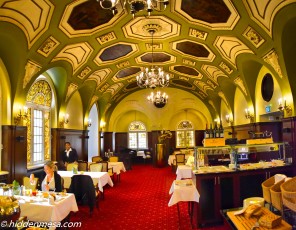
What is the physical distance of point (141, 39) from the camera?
9219mm

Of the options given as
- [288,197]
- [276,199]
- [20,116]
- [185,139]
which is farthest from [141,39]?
[185,139]

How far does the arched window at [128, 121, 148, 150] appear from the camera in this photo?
18.8 meters

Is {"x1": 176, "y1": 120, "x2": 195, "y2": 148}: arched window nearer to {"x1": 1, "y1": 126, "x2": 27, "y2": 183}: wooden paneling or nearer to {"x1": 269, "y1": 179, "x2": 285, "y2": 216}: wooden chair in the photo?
{"x1": 1, "y1": 126, "x2": 27, "y2": 183}: wooden paneling

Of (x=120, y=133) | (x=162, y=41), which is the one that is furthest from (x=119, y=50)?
(x=120, y=133)

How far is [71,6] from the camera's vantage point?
241 inches

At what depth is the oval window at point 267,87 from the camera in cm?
887

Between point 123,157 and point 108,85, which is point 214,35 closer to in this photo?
point 108,85

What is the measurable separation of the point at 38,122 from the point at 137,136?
10.1 metres

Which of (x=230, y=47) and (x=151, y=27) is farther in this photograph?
(x=230, y=47)

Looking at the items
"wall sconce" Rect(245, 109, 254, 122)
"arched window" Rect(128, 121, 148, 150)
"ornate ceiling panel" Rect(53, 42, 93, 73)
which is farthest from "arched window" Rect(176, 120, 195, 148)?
"ornate ceiling panel" Rect(53, 42, 93, 73)

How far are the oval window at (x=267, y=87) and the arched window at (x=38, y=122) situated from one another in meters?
7.74

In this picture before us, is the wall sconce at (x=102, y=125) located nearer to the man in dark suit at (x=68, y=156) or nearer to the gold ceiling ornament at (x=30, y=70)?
the man in dark suit at (x=68, y=156)

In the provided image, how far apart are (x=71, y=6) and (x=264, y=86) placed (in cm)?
682

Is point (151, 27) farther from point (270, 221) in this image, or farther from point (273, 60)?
point (270, 221)
